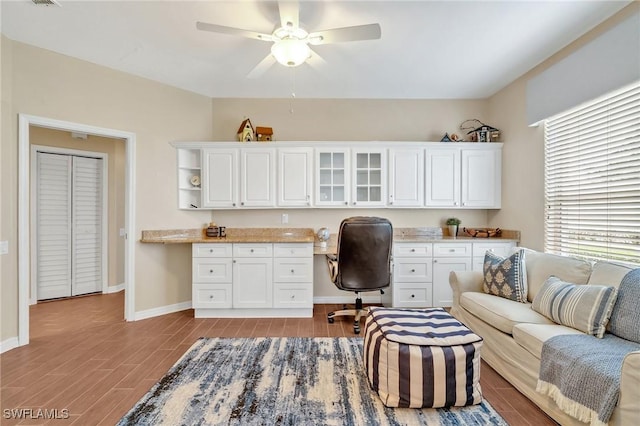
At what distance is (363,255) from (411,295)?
3.49 ft

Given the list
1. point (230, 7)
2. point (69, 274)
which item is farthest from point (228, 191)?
point (69, 274)

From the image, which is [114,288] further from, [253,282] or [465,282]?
[465,282]

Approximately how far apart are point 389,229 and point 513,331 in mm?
1373

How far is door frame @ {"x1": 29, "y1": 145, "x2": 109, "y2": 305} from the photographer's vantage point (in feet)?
13.3

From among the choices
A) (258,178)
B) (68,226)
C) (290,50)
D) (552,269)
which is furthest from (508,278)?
(68,226)

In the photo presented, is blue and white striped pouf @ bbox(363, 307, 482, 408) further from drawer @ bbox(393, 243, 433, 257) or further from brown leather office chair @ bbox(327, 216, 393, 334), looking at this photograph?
drawer @ bbox(393, 243, 433, 257)

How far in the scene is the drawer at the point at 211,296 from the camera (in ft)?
11.5

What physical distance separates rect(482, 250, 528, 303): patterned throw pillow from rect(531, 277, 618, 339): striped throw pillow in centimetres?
32

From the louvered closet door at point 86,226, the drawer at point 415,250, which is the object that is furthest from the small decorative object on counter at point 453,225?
the louvered closet door at point 86,226

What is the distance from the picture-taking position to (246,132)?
3.94 metres

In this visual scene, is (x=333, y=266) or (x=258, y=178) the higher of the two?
(x=258, y=178)

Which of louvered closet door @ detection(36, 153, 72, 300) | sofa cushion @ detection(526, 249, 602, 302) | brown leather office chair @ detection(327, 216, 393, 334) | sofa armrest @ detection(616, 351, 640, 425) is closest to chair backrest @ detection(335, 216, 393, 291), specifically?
brown leather office chair @ detection(327, 216, 393, 334)

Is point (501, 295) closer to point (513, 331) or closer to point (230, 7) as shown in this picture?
point (513, 331)

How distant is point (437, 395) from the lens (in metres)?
1.82
